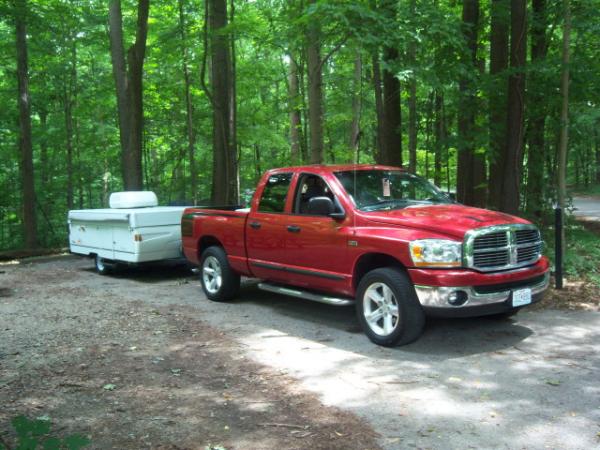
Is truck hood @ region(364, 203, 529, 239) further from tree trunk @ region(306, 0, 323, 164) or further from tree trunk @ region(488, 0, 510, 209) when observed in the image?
tree trunk @ region(306, 0, 323, 164)

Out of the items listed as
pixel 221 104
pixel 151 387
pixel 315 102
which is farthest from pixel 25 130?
pixel 151 387

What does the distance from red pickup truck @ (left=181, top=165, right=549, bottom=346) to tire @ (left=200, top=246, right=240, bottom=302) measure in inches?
0.9

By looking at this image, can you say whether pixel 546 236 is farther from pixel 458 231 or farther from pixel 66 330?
pixel 66 330

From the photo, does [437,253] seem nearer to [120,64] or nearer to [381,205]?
[381,205]

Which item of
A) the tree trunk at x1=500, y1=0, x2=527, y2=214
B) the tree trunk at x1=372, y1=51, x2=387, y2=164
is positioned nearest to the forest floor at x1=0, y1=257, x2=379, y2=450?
the tree trunk at x1=500, y1=0, x2=527, y2=214

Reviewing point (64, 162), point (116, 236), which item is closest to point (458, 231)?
point (116, 236)

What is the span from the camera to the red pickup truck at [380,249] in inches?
218

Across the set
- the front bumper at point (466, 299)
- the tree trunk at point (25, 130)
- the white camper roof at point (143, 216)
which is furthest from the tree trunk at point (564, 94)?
the tree trunk at point (25, 130)

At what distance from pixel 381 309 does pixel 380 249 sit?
660mm

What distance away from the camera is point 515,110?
9.06 meters

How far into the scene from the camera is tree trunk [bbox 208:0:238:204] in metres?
14.0

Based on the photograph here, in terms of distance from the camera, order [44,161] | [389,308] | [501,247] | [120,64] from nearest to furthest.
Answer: [501,247] → [389,308] → [120,64] → [44,161]

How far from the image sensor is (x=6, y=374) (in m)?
5.22

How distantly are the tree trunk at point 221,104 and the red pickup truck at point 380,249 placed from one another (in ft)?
21.7
